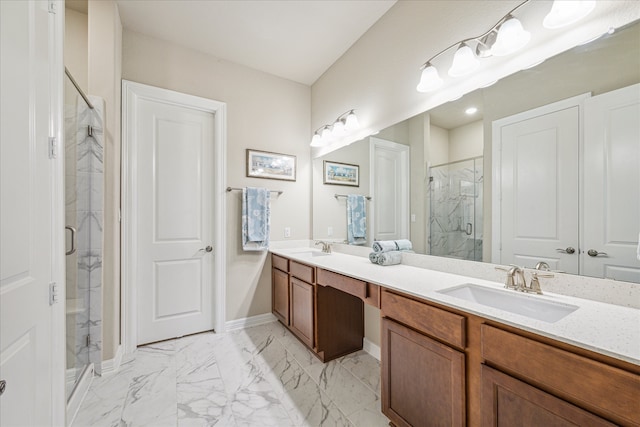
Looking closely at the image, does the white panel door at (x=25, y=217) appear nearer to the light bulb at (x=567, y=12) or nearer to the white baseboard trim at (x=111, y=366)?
the white baseboard trim at (x=111, y=366)

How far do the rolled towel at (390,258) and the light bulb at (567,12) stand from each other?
1.47m

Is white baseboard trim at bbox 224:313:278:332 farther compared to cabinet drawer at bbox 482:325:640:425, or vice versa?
white baseboard trim at bbox 224:313:278:332

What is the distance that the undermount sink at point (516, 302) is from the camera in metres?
1.09

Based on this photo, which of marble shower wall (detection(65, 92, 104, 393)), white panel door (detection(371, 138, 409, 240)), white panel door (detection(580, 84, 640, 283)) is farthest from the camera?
white panel door (detection(371, 138, 409, 240))

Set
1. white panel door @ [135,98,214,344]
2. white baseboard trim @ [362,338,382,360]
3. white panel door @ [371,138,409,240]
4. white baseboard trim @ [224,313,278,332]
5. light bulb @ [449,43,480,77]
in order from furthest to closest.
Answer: white baseboard trim @ [224,313,278,332], white panel door @ [135,98,214,344], white baseboard trim @ [362,338,382,360], white panel door @ [371,138,409,240], light bulb @ [449,43,480,77]

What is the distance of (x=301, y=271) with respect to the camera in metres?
2.27

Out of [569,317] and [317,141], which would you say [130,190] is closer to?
[317,141]

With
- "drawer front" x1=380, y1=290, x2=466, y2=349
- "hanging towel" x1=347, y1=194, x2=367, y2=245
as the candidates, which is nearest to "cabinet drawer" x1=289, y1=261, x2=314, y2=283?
"hanging towel" x1=347, y1=194, x2=367, y2=245

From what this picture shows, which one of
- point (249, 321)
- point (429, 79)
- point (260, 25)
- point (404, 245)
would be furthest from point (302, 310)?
point (260, 25)

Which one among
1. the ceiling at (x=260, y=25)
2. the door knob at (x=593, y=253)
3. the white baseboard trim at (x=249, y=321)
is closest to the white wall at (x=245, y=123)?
the white baseboard trim at (x=249, y=321)

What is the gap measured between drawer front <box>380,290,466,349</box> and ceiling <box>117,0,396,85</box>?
A: 2.25 meters

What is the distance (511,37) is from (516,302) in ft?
4.24

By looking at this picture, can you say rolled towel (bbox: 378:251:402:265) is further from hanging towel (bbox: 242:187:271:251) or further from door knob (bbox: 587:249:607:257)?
hanging towel (bbox: 242:187:271:251)

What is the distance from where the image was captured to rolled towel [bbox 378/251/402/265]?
1.92 meters
